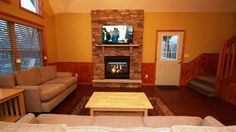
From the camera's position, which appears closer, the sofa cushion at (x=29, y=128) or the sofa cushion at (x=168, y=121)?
the sofa cushion at (x=29, y=128)

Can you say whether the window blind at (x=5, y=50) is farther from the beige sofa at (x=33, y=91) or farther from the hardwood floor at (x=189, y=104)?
the hardwood floor at (x=189, y=104)

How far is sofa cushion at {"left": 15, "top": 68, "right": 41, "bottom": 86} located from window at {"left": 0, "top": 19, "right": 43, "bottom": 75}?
36 cm

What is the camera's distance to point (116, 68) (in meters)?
5.27

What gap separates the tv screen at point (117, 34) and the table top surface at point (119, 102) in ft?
8.65

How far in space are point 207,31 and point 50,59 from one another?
5.72 meters

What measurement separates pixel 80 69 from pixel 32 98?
265 centimetres

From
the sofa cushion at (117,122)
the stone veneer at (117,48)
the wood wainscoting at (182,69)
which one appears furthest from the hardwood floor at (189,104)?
the sofa cushion at (117,122)

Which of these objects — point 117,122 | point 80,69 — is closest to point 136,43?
point 80,69

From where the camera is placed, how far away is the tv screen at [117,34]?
16.2 feet

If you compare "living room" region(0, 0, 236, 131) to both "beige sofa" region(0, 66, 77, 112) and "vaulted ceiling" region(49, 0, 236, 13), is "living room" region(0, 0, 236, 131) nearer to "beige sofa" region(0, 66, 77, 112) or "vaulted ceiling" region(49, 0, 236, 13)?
"vaulted ceiling" region(49, 0, 236, 13)

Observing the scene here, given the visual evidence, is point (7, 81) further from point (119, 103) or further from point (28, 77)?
point (119, 103)

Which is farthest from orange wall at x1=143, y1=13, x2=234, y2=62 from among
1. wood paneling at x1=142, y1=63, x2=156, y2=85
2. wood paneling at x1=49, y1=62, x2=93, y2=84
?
wood paneling at x1=49, y1=62, x2=93, y2=84

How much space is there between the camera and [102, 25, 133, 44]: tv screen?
4.95 m

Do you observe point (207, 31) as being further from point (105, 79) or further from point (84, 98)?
point (84, 98)
